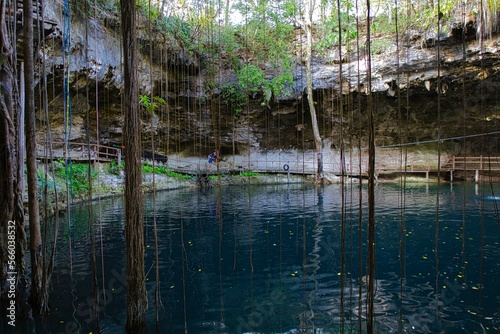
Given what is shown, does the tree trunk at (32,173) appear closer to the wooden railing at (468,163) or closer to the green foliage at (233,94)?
the green foliage at (233,94)

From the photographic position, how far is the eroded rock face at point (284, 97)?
42.5 feet

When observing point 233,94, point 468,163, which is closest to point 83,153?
point 233,94

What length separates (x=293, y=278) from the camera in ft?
15.2

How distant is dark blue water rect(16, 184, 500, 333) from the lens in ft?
10.8

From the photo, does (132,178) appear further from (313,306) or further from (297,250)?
(297,250)

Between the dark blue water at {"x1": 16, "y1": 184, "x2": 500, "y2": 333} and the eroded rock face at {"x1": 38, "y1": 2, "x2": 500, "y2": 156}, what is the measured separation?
16.6 ft

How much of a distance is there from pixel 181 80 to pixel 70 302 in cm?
1689

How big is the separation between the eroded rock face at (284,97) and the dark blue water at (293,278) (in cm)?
507

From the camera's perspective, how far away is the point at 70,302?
373cm

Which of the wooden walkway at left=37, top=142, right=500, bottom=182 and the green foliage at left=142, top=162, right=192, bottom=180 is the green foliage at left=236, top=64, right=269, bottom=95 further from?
the green foliage at left=142, top=162, right=192, bottom=180

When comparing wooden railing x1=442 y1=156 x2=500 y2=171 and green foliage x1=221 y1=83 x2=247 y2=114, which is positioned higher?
green foliage x1=221 y1=83 x2=247 y2=114

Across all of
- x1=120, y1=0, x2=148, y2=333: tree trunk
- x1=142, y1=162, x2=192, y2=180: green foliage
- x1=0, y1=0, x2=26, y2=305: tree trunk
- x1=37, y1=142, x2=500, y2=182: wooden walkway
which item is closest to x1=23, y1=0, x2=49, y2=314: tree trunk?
x1=0, y1=0, x2=26, y2=305: tree trunk

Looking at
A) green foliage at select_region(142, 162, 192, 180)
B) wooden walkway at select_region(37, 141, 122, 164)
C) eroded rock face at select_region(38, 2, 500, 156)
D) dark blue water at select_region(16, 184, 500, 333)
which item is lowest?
dark blue water at select_region(16, 184, 500, 333)

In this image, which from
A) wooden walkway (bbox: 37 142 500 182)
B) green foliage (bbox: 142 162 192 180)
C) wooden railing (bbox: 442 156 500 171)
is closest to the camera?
green foliage (bbox: 142 162 192 180)
